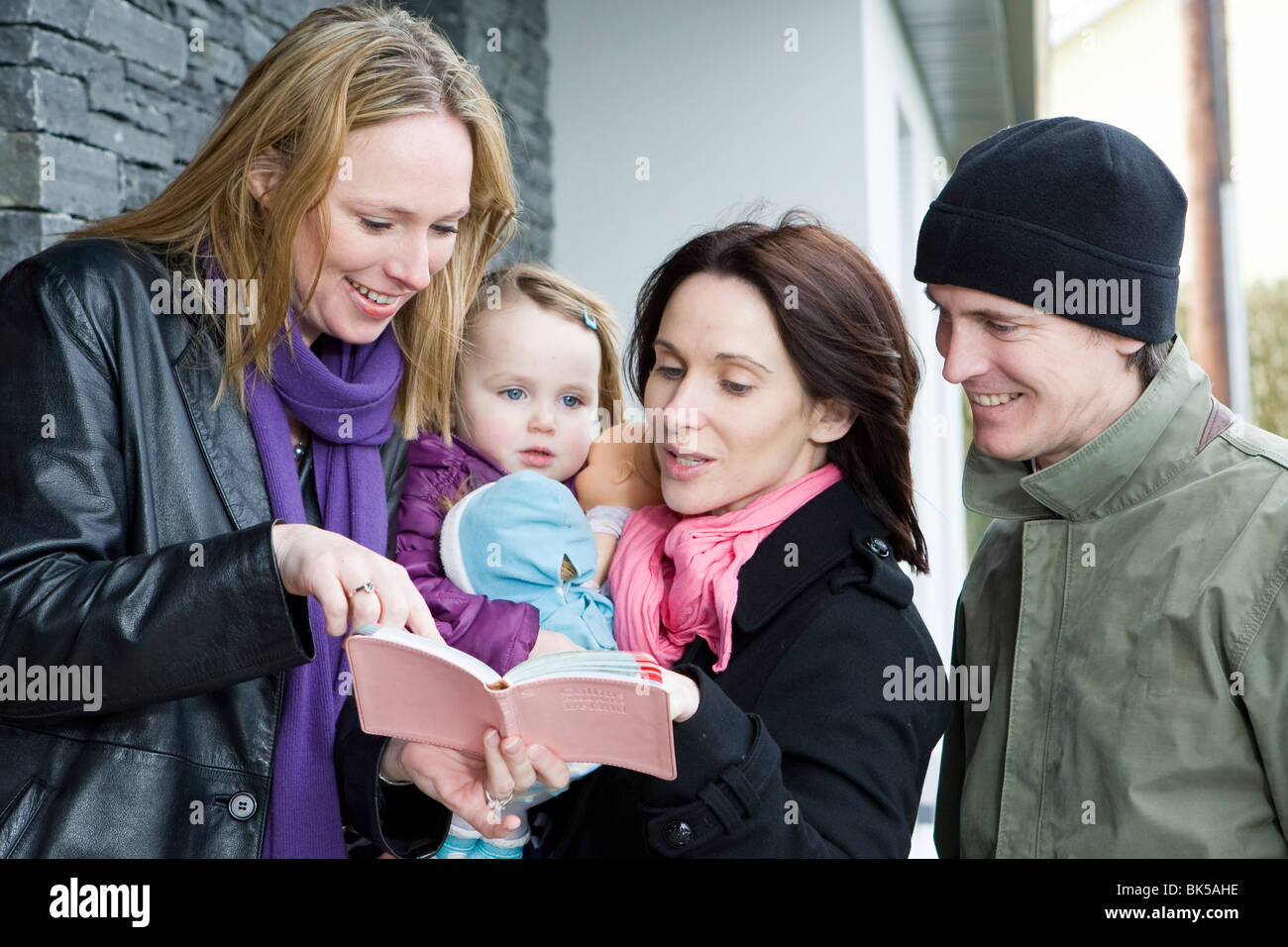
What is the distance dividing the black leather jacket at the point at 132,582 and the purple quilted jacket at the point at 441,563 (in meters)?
0.20

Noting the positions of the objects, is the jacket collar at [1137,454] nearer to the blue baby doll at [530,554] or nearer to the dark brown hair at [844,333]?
the dark brown hair at [844,333]

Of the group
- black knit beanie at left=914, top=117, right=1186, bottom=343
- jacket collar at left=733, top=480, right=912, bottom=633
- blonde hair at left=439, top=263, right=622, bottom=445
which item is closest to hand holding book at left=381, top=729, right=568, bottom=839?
jacket collar at left=733, top=480, right=912, bottom=633

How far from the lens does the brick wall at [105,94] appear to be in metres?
2.80

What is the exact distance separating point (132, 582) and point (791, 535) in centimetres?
83

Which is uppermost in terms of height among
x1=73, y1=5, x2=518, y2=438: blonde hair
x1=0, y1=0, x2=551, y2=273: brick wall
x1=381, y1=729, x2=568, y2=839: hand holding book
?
x1=0, y1=0, x2=551, y2=273: brick wall

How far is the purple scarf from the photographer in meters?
1.63

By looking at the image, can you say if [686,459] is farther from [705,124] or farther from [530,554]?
[705,124]

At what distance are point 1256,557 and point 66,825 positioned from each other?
1449mm

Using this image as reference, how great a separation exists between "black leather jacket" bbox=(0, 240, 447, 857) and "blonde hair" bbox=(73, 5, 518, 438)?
77mm

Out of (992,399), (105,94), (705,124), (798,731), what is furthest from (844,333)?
(705,124)

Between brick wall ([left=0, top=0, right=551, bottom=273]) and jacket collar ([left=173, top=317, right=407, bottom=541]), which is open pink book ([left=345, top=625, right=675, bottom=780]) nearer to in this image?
jacket collar ([left=173, top=317, right=407, bottom=541])

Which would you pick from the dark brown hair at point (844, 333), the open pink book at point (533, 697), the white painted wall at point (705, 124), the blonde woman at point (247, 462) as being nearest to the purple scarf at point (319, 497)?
the blonde woman at point (247, 462)

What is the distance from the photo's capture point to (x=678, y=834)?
139 centimetres

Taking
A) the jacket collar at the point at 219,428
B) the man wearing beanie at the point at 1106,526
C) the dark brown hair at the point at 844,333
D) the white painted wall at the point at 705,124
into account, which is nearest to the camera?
the man wearing beanie at the point at 1106,526
